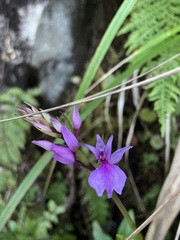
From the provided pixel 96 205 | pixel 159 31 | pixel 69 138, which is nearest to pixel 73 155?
pixel 69 138

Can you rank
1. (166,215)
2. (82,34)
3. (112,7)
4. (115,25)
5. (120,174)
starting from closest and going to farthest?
1. (120,174)
2. (115,25)
3. (166,215)
4. (112,7)
5. (82,34)

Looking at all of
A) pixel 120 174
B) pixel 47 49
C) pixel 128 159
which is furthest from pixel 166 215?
pixel 47 49

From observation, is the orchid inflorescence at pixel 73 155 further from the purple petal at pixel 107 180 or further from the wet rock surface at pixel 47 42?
the wet rock surface at pixel 47 42

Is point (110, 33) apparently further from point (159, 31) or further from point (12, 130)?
point (12, 130)

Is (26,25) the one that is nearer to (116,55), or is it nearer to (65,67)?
(65,67)

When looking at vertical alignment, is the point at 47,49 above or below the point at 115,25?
above

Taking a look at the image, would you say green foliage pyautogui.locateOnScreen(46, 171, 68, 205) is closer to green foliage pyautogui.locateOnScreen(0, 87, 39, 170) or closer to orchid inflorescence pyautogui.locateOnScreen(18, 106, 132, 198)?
green foliage pyautogui.locateOnScreen(0, 87, 39, 170)

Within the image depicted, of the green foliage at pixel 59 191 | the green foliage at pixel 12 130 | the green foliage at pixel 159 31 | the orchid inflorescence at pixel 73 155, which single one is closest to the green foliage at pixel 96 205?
the green foliage at pixel 59 191
